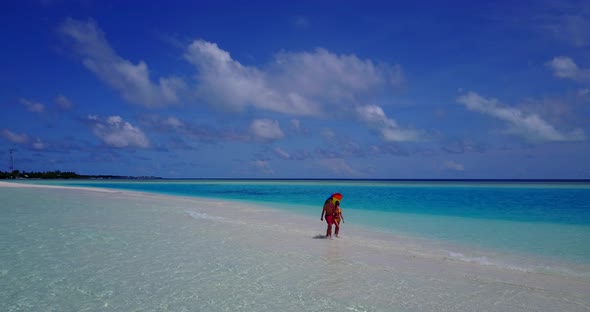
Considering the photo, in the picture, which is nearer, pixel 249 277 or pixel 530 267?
pixel 249 277

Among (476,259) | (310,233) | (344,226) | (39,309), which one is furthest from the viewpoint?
(344,226)

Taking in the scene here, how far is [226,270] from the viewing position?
766cm

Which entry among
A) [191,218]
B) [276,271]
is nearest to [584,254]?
[276,271]

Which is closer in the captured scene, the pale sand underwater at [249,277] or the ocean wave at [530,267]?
the pale sand underwater at [249,277]

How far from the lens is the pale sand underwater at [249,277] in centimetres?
583

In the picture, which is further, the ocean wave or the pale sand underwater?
the ocean wave

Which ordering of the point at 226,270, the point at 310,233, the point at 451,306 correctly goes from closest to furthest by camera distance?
the point at 451,306 < the point at 226,270 < the point at 310,233

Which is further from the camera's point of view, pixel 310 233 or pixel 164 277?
pixel 310 233

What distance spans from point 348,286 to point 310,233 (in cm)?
642

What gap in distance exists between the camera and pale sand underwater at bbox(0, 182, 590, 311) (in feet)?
19.1

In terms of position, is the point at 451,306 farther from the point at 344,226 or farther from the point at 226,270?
the point at 344,226

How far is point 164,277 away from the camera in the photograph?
707 cm

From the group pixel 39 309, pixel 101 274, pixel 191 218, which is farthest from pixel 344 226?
pixel 39 309

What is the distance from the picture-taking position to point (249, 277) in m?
7.18
